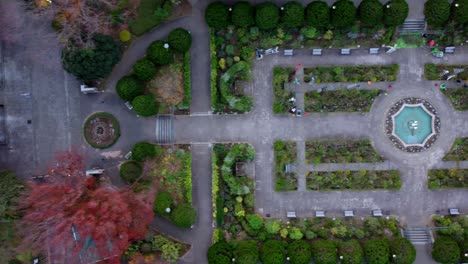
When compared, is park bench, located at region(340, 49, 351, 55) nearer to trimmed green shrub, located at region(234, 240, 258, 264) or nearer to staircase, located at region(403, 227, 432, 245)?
staircase, located at region(403, 227, 432, 245)

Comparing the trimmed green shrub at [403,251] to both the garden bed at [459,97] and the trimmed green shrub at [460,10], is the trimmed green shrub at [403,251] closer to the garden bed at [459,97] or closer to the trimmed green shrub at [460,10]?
the garden bed at [459,97]

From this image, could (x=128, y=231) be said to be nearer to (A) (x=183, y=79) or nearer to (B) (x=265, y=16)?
(A) (x=183, y=79)

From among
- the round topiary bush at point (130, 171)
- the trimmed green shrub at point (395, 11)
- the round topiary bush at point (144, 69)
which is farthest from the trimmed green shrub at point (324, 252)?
the round topiary bush at point (144, 69)

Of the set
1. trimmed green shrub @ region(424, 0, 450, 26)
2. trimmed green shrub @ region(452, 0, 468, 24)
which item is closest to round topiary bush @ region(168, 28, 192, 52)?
trimmed green shrub @ region(424, 0, 450, 26)

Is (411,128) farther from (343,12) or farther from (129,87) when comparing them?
(129,87)

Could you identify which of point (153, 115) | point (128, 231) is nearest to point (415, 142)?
point (153, 115)
